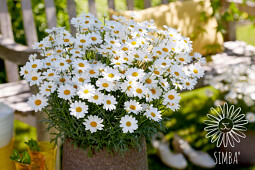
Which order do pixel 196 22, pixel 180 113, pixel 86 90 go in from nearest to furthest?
1. pixel 86 90
2. pixel 196 22
3. pixel 180 113

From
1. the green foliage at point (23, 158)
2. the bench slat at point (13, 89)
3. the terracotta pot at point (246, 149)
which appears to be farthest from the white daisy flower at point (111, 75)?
the terracotta pot at point (246, 149)

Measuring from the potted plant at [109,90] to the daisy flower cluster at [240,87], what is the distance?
96cm

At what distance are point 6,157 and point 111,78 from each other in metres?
0.32

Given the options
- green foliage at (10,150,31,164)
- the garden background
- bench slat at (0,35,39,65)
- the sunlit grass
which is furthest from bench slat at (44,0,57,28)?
the sunlit grass

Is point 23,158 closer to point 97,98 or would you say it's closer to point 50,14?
point 97,98

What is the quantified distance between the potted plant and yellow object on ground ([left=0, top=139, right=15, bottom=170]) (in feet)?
0.39

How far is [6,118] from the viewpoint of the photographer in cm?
76

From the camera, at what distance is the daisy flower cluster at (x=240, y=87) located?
68.6 inches

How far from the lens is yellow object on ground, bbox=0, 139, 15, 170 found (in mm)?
791

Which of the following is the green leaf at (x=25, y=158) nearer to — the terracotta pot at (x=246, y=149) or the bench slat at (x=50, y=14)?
the bench slat at (x=50, y=14)

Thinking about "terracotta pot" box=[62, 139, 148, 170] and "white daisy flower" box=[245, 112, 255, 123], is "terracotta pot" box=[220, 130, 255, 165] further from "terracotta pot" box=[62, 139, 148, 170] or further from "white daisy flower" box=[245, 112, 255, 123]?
"terracotta pot" box=[62, 139, 148, 170]

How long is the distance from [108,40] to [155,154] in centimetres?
142

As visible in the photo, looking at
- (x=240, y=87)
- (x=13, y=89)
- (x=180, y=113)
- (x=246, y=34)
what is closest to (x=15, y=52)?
(x=13, y=89)

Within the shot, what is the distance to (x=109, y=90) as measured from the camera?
735 mm
